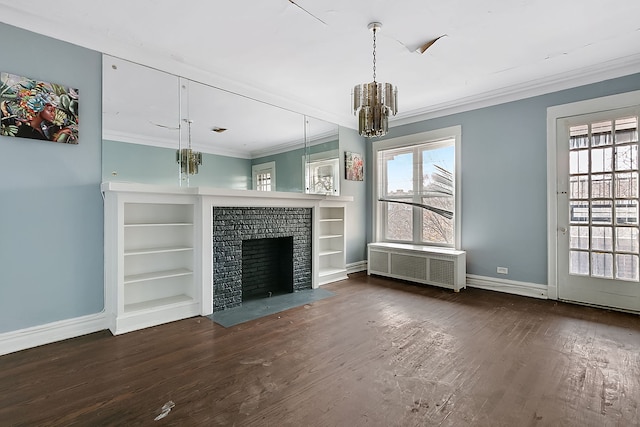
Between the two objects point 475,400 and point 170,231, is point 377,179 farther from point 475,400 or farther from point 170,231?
point 475,400

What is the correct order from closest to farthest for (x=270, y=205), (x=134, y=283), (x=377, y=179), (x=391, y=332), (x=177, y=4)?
(x=177, y=4) < (x=391, y=332) < (x=134, y=283) < (x=270, y=205) < (x=377, y=179)

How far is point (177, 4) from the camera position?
2.45 m

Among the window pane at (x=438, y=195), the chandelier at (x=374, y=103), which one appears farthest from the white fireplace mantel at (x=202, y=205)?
the chandelier at (x=374, y=103)

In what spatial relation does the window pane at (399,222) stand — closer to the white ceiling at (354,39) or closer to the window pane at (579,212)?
the white ceiling at (354,39)

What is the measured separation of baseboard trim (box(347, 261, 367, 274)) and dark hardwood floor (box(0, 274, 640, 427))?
209 centimetres

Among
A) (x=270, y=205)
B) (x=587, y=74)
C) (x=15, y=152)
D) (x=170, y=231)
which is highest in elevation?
(x=587, y=74)

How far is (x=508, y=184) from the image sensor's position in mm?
4230

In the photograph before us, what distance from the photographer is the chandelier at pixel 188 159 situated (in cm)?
342

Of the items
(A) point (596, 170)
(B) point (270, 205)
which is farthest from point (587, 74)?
(B) point (270, 205)

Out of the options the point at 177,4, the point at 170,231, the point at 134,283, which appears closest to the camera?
the point at 177,4

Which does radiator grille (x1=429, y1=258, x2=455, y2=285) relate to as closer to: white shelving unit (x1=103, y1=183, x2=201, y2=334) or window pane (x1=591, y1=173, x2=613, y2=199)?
window pane (x1=591, y1=173, x2=613, y2=199)

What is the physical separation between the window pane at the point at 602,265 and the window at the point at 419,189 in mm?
1550

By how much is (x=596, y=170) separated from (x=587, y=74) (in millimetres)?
1107

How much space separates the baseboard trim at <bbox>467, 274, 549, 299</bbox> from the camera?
3.99 meters
